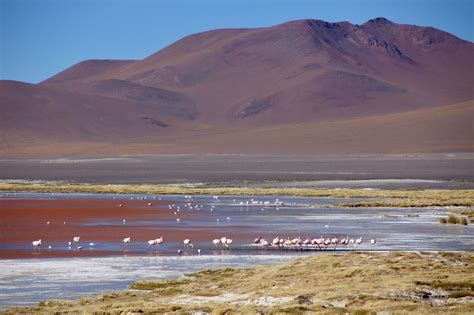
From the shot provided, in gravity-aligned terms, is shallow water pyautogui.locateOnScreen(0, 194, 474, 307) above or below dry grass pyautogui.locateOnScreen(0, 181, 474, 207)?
below

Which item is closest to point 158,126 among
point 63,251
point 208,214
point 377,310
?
point 208,214

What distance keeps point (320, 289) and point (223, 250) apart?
9.73m

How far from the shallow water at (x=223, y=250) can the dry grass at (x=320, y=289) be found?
156cm

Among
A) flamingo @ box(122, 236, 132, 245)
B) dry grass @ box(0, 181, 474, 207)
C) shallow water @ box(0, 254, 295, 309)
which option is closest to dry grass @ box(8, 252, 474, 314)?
shallow water @ box(0, 254, 295, 309)

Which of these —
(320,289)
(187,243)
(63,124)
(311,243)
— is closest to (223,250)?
(187,243)

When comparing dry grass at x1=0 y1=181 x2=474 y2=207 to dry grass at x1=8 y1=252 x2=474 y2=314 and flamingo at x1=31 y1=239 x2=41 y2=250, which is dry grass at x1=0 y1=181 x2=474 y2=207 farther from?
dry grass at x1=8 y1=252 x2=474 y2=314

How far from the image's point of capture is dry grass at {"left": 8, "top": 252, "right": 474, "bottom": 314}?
15492 millimetres

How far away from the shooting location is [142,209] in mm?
43344

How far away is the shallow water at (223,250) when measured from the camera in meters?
20.2

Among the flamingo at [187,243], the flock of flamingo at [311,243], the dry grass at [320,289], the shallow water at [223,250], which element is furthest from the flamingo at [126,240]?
the dry grass at [320,289]

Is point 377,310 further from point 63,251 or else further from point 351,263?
point 63,251

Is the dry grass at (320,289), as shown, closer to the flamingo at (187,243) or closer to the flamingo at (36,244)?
the flamingo at (187,243)

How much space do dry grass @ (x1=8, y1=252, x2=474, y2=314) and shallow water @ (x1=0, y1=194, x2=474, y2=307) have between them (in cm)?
156

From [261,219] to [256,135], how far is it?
133757 mm
